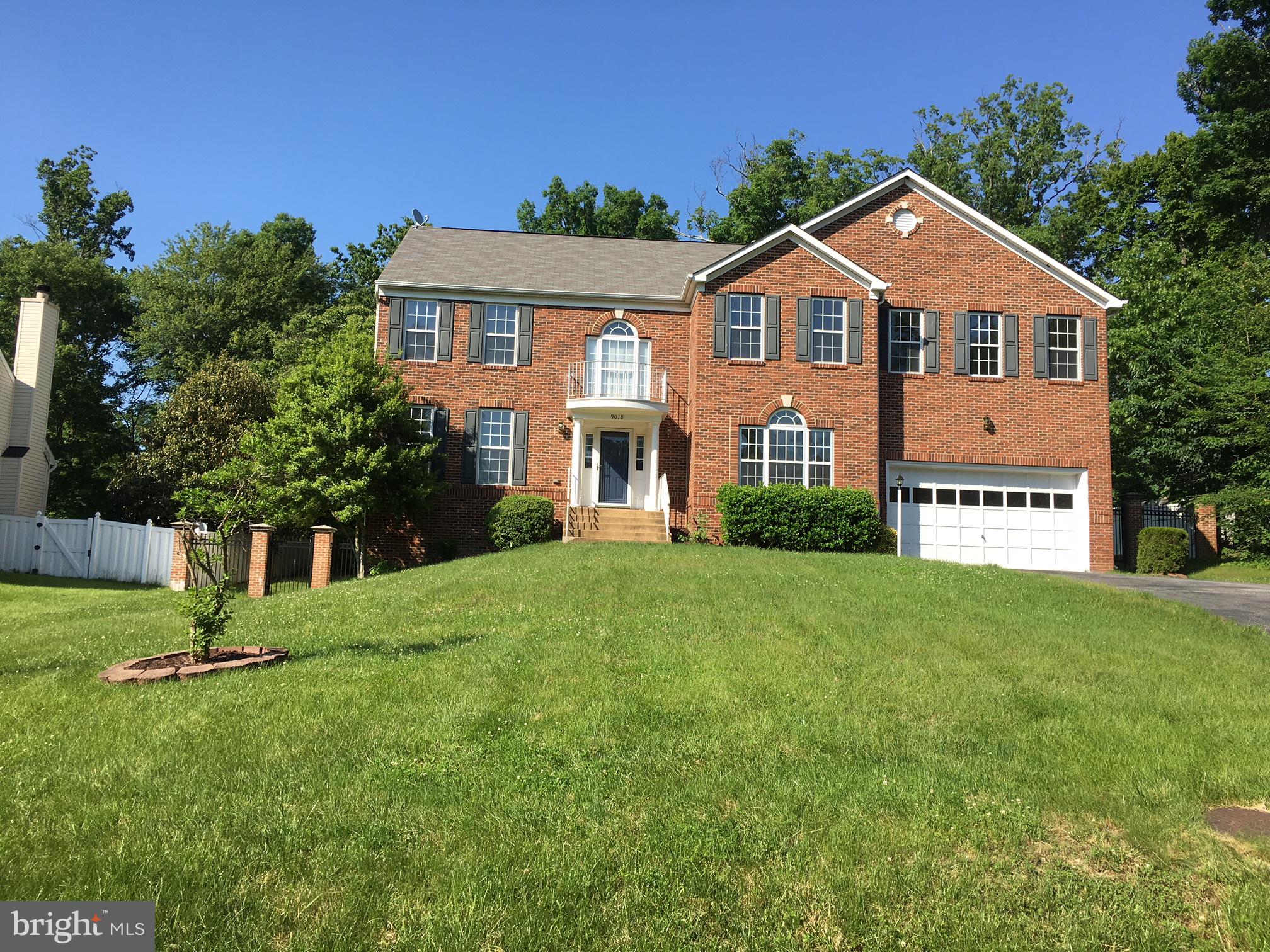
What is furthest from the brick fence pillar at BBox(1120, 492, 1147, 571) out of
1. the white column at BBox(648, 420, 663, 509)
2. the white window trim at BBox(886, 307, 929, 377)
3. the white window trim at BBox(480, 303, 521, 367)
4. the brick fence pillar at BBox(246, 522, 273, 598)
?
the brick fence pillar at BBox(246, 522, 273, 598)

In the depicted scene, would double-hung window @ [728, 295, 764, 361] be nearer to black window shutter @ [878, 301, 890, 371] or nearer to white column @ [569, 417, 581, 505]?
black window shutter @ [878, 301, 890, 371]

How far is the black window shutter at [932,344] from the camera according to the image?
65.6 ft

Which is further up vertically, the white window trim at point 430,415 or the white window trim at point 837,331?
the white window trim at point 837,331

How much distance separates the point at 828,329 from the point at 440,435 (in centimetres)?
971

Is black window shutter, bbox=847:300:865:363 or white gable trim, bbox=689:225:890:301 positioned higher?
white gable trim, bbox=689:225:890:301

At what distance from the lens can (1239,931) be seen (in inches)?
144

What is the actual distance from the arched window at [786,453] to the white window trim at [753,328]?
138cm

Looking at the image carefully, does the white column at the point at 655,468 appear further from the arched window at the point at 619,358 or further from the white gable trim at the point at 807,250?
the white gable trim at the point at 807,250

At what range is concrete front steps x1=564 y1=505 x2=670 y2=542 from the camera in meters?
18.8

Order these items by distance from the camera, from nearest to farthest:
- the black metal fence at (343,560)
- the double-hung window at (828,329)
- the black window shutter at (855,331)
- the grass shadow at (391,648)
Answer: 1. the grass shadow at (391,648)
2. the black metal fence at (343,560)
3. the black window shutter at (855,331)
4. the double-hung window at (828,329)

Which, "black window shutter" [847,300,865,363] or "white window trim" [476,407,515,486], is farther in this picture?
"white window trim" [476,407,515,486]

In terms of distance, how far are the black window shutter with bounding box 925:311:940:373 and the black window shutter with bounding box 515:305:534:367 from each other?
9770 millimetres

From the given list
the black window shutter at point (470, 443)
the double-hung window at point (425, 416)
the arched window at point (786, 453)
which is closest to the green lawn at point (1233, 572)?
the arched window at point (786, 453)

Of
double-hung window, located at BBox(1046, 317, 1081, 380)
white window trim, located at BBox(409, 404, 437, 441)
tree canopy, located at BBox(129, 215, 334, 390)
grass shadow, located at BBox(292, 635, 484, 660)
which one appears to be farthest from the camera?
tree canopy, located at BBox(129, 215, 334, 390)
